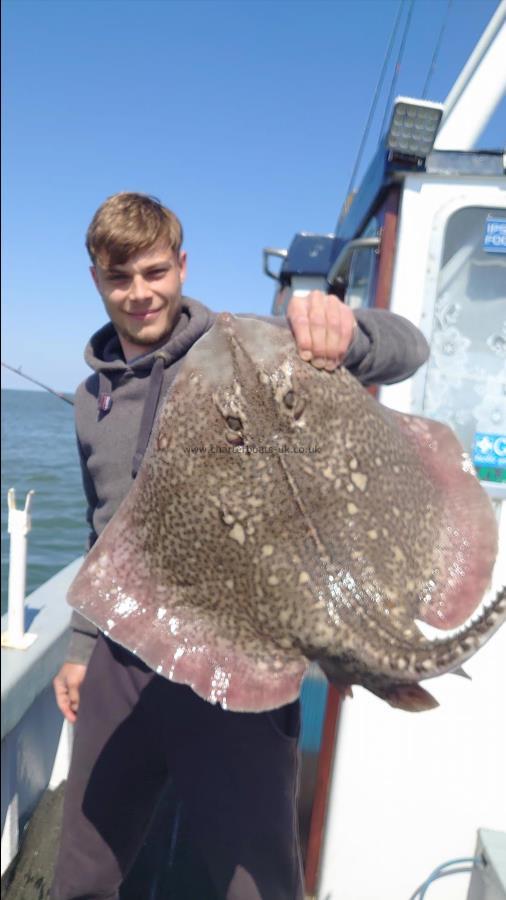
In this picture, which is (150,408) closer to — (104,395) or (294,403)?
(104,395)

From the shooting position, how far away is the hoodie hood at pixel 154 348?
7.85 ft

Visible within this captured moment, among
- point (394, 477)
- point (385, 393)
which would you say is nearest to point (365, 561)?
point (394, 477)

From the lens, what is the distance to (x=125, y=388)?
99.3 inches

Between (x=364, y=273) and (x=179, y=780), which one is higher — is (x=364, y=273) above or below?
above

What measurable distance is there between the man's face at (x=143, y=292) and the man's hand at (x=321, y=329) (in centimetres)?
76

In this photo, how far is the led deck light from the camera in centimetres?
270

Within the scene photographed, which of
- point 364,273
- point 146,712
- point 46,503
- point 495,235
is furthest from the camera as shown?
point 46,503

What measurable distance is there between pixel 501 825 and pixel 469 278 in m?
2.95

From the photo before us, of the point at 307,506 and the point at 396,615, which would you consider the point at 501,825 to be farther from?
the point at 307,506

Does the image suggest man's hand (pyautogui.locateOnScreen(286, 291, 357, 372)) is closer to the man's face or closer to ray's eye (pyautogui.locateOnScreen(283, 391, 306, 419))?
ray's eye (pyautogui.locateOnScreen(283, 391, 306, 419))

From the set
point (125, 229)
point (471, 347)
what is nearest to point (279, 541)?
point (125, 229)

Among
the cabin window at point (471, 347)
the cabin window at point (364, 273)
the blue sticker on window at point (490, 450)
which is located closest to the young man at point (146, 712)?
the cabin window at point (471, 347)

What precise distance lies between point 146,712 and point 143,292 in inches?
70.1

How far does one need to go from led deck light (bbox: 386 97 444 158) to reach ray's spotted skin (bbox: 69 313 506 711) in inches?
62.4
